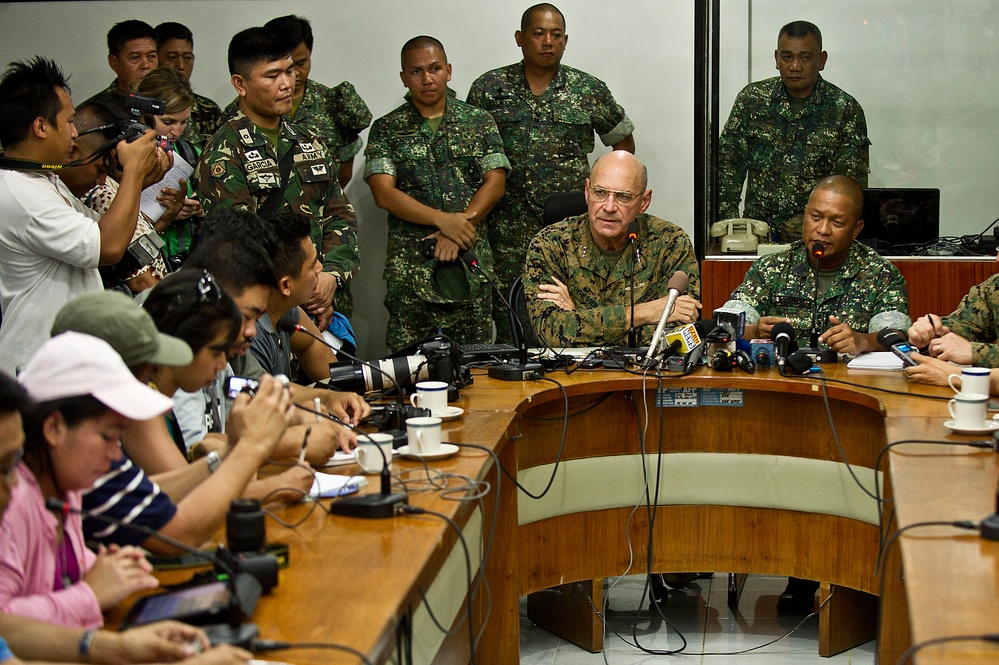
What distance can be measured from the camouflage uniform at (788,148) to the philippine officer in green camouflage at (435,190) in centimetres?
105

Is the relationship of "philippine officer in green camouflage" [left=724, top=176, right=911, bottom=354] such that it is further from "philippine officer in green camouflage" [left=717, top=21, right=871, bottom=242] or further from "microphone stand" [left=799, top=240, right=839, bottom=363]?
"philippine officer in green camouflage" [left=717, top=21, right=871, bottom=242]

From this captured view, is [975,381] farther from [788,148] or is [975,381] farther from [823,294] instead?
[788,148]

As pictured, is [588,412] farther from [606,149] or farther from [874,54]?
[606,149]

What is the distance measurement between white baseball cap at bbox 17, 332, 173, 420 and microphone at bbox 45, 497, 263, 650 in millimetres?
138

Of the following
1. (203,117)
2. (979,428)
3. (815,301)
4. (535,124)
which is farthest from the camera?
(203,117)

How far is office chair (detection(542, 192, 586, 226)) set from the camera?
421cm

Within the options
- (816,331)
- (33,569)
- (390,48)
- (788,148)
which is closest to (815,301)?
(816,331)

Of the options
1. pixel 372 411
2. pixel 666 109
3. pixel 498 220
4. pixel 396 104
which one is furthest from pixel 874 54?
pixel 372 411

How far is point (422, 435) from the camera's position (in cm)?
234

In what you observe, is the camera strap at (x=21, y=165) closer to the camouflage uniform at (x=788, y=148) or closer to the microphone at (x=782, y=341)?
the microphone at (x=782, y=341)

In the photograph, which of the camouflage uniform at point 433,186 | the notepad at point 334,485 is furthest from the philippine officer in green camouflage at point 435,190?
the notepad at point 334,485

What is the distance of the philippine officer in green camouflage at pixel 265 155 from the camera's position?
151 inches

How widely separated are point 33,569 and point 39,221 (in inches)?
65.5

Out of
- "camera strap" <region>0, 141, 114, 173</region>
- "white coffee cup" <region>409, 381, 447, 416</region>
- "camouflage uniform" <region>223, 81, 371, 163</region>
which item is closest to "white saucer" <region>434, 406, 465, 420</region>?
"white coffee cup" <region>409, 381, 447, 416</region>
